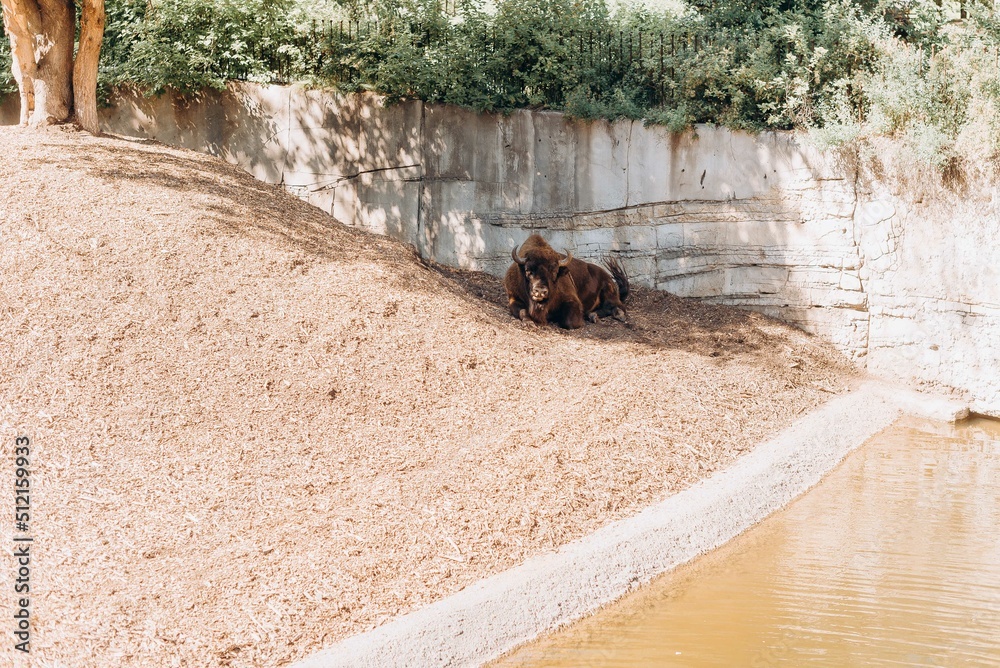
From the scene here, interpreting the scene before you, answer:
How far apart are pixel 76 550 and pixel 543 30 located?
420 inches

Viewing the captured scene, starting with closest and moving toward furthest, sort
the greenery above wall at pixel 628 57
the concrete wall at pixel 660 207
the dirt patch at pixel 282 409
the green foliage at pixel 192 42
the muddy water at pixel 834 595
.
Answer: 1. the muddy water at pixel 834 595
2. the dirt patch at pixel 282 409
3. the concrete wall at pixel 660 207
4. the greenery above wall at pixel 628 57
5. the green foliage at pixel 192 42

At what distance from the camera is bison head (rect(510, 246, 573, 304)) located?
460 inches

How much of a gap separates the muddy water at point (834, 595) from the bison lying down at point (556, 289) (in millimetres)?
4284

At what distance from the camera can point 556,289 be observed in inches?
467

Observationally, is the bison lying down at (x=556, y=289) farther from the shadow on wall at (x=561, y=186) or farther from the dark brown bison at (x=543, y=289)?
the shadow on wall at (x=561, y=186)

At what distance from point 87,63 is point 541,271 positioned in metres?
6.62

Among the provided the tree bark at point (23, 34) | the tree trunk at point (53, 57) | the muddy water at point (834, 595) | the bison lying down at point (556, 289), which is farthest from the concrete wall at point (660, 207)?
the muddy water at point (834, 595)

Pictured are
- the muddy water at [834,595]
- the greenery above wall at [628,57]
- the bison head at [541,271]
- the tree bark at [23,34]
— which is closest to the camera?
the muddy water at [834,595]

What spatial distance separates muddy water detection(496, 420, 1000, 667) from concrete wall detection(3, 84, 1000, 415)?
3346mm

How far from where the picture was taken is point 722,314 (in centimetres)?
1264

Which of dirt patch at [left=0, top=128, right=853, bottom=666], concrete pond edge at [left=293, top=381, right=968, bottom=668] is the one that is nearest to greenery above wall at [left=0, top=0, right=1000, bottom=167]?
dirt patch at [left=0, top=128, right=853, bottom=666]

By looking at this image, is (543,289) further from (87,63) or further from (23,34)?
(23,34)

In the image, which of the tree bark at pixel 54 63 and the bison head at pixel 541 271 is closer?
the bison head at pixel 541 271

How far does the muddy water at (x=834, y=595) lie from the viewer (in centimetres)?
568
